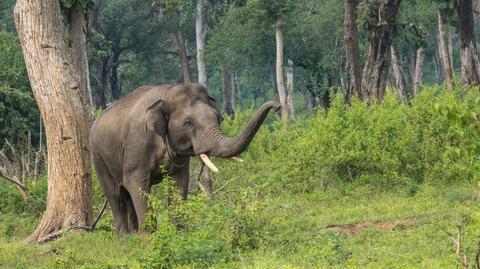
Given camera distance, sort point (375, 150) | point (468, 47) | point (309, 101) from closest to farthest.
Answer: point (375, 150)
point (468, 47)
point (309, 101)

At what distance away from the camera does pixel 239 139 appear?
11.7 m

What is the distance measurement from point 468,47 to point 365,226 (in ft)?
56.8

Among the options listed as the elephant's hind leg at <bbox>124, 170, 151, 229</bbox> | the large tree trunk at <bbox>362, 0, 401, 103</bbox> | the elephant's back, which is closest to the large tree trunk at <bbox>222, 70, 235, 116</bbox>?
the large tree trunk at <bbox>362, 0, 401, 103</bbox>

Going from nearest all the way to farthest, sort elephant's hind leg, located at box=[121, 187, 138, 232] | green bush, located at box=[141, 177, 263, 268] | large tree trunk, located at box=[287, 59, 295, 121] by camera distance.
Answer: green bush, located at box=[141, 177, 263, 268] → elephant's hind leg, located at box=[121, 187, 138, 232] → large tree trunk, located at box=[287, 59, 295, 121]

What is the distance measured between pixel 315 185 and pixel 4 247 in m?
6.60

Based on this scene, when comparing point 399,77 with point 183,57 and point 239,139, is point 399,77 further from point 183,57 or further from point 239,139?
point 239,139

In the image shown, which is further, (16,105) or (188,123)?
(16,105)

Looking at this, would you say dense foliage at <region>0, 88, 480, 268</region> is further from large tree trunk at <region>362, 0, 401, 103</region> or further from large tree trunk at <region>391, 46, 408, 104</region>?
large tree trunk at <region>391, 46, 408, 104</region>

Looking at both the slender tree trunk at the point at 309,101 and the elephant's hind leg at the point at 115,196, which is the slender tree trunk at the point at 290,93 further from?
the elephant's hind leg at the point at 115,196

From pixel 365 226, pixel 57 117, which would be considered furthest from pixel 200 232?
pixel 57 117

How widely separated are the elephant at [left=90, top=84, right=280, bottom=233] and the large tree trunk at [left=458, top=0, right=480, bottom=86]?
1677 centimetres

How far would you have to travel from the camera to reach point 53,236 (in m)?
14.2

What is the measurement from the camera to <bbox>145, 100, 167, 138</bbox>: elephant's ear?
41.4ft

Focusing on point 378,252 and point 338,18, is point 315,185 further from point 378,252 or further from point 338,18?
point 338,18
